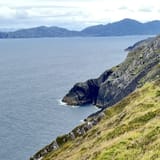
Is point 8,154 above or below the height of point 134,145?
below

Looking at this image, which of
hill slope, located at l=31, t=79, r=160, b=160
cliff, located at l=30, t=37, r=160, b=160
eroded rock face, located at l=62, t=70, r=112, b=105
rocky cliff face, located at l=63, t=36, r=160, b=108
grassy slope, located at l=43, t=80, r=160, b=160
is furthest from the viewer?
eroded rock face, located at l=62, t=70, r=112, b=105

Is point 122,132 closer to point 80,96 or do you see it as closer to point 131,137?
point 131,137

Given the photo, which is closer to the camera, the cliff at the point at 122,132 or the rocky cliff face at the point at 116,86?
the cliff at the point at 122,132

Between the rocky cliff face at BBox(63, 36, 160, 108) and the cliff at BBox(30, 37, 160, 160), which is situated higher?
the cliff at BBox(30, 37, 160, 160)

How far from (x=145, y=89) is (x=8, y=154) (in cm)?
5005

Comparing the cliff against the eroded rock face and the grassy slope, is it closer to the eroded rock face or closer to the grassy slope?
the grassy slope

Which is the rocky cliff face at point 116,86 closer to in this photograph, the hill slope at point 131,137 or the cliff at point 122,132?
the cliff at point 122,132

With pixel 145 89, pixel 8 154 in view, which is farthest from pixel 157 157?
pixel 8 154

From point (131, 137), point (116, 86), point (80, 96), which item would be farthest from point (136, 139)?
point (80, 96)

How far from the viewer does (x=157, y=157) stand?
31688 millimetres

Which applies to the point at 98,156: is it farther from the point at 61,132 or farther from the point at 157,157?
the point at 61,132

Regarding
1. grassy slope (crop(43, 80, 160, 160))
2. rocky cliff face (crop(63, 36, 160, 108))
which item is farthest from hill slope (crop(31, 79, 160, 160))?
rocky cliff face (crop(63, 36, 160, 108))

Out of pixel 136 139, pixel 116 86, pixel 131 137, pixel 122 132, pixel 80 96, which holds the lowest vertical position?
pixel 80 96

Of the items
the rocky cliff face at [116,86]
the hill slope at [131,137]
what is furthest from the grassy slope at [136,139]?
the rocky cliff face at [116,86]
